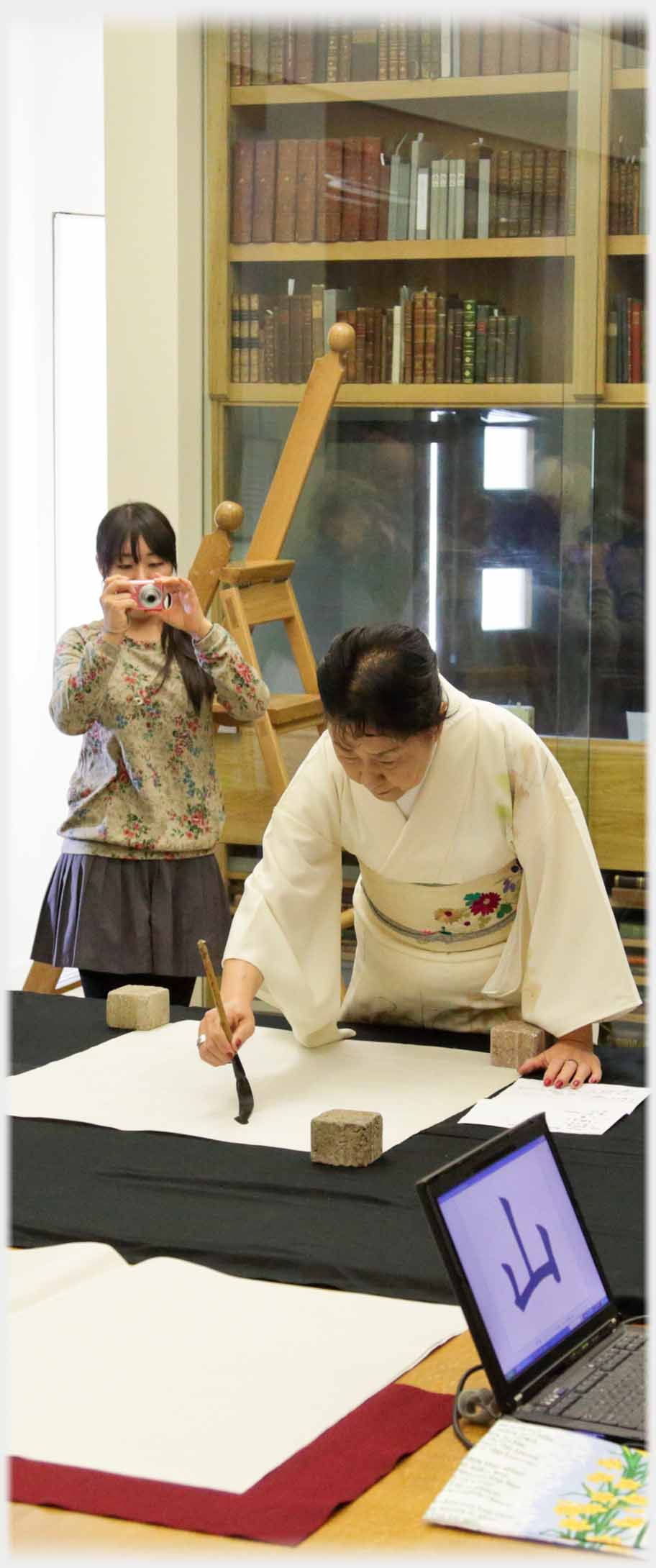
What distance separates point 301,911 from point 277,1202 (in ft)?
2.22

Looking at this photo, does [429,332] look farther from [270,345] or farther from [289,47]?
[289,47]

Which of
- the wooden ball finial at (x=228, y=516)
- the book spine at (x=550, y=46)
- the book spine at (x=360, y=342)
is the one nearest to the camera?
the wooden ball finial at (x=228, y=516)

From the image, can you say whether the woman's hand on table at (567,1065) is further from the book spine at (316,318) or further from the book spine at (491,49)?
the book spine at (491,49)

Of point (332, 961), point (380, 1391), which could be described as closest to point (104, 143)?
point (332, 961)

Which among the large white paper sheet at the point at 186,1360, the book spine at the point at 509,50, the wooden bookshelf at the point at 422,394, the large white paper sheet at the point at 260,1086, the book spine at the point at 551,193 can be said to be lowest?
the large white paper sheet at the point at 260,1086

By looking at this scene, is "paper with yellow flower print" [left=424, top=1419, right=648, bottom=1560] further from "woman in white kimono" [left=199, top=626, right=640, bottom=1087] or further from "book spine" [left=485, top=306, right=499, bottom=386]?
"book spine" [left=485, top=306, right=499, bottom=386]

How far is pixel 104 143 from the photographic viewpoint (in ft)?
13.3

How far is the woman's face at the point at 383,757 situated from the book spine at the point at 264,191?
2.35m

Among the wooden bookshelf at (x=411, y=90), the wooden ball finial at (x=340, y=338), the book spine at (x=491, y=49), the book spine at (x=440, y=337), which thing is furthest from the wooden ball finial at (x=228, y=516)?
the book spine at (x=491, y=49)

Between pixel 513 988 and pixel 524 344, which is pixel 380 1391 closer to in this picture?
pixel 513 988

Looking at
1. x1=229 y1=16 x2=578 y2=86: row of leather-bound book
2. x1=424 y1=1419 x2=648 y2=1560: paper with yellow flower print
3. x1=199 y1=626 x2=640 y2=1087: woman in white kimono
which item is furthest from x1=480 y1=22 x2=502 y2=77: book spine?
x1=424 y1=1419 x2=648 y2=1560: paper with yellow flower print

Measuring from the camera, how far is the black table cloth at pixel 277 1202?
1.49 meters

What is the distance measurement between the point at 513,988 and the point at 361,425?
7.18ft

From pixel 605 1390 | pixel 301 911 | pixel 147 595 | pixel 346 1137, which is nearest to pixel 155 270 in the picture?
pixel 147 595
